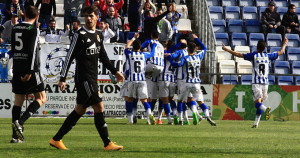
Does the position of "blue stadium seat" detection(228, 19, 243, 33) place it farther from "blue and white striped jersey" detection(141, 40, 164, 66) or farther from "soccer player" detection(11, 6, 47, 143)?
"soccer player" detection(11, 6, 47, 143)

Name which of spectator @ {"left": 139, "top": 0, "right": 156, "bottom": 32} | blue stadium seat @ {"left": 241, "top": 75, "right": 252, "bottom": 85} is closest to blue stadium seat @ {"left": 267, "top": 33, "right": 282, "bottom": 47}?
blue stadium seat @ {"left": 241, "top": 75, "right": 252, "bottom": 85}

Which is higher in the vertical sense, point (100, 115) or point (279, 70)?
point (100, 115)

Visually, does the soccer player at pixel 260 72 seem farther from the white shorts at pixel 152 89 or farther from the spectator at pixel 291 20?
the spectator at pixel 291 20

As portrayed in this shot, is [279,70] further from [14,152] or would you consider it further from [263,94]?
[14,152]

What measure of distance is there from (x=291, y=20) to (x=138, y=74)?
11327mm

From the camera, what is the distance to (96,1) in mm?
24609

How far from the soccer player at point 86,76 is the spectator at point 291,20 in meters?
18.8

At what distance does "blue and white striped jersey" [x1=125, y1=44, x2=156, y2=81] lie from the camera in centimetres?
1827

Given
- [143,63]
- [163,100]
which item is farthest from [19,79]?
[163,100]

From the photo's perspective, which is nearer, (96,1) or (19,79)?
(19,79)

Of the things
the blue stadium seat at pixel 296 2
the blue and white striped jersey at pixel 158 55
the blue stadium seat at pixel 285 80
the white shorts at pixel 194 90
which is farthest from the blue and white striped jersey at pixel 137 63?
the blue stadium seat at pixel 296 2

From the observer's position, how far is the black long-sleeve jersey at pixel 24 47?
11141 millimetres

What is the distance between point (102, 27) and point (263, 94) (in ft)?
21.6

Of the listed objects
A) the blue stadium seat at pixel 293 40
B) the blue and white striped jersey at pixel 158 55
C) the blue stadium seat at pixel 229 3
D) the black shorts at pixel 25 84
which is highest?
the blue stadium seat at pixel 229 3
